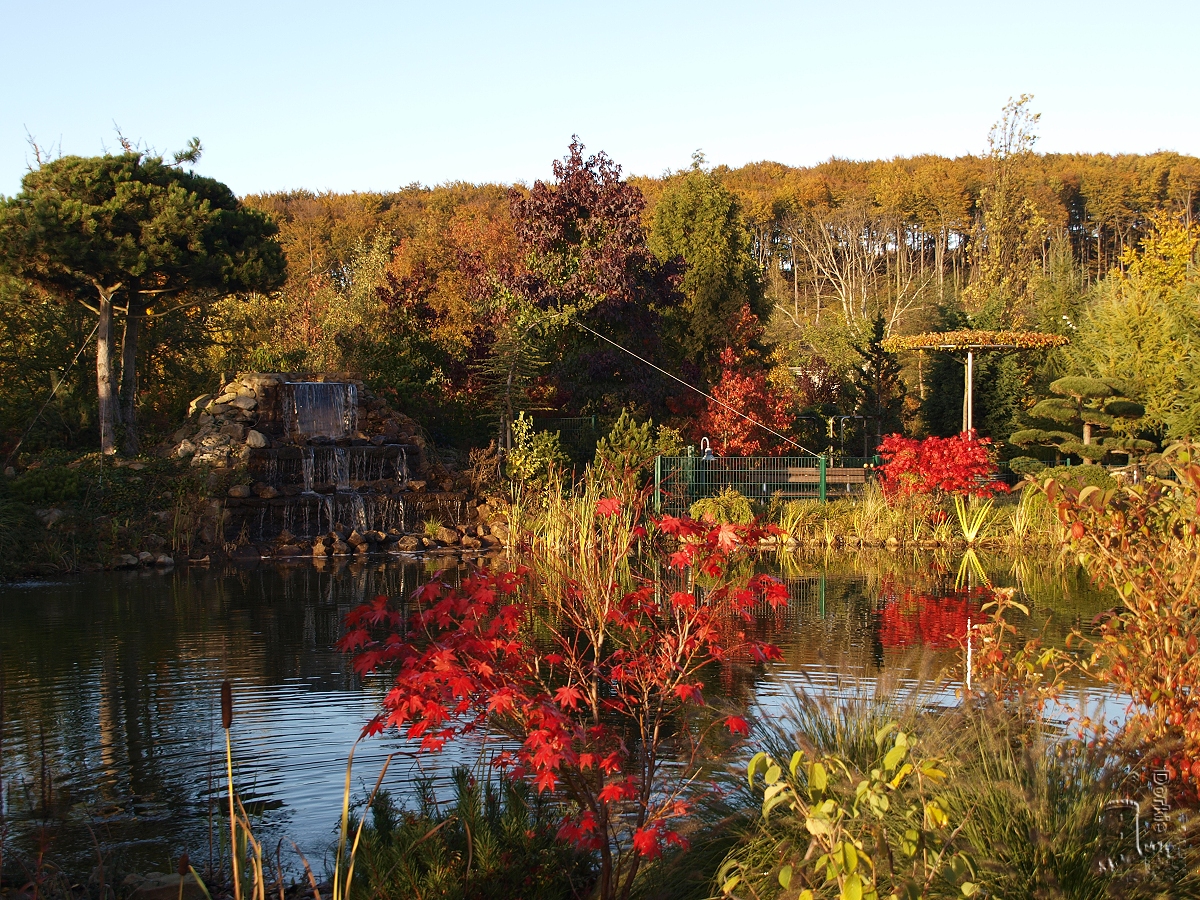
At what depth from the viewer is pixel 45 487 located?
13.7 m

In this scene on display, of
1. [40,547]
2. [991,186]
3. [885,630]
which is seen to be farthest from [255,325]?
[991,186]

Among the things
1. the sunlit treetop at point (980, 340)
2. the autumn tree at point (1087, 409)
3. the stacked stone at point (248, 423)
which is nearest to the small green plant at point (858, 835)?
the stacked stone at point (248, 423)

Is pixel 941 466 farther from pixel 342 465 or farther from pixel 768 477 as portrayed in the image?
pixel 342 465

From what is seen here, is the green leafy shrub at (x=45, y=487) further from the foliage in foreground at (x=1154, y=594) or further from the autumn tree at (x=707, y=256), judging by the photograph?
the foliage in foreground at (x=1154, y=594)

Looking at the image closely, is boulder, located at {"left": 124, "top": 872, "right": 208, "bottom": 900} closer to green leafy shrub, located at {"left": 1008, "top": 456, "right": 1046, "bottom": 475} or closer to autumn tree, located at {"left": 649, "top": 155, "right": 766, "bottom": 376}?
green leafy shrub, located at {"left": 1008, "top": 456, "right": 1046, "bottom": 475}

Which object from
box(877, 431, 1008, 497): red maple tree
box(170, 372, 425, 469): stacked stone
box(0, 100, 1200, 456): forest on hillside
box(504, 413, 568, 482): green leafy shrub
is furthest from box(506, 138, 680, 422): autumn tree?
box(877, 431, 1008, 497): red maple tree

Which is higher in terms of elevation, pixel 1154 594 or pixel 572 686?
pixel 1154 594

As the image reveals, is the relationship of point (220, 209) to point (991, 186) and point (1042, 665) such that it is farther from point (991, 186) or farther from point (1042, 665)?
point (991, 186)

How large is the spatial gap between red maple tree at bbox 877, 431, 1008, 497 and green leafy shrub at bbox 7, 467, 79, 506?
34.6 ft

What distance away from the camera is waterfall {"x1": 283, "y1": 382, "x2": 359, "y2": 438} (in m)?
17.5

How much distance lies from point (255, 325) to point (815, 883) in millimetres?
19930

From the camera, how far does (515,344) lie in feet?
57.0

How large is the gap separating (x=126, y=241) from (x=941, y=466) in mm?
11156

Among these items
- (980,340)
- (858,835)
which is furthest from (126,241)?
(858,835)
